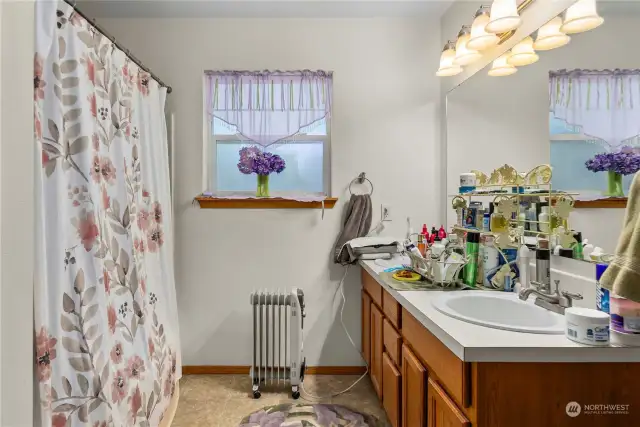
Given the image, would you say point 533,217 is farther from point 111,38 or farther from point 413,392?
point 111,38

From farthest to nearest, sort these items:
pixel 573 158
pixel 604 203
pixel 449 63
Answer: pixel 449 63 → pixel 573 158 → pixel 604 203

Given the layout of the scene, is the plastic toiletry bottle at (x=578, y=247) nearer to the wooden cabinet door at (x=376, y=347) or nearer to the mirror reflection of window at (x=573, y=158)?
the mirror reflection of window at (x=573, y=158)

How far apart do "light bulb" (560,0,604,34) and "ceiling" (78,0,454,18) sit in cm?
117

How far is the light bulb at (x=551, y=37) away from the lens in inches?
56.1

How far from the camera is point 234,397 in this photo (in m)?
2.27

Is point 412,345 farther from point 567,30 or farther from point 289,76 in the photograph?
point 289,76

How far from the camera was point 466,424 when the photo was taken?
1.03 metres

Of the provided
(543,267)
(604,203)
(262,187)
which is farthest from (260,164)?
(604,203)

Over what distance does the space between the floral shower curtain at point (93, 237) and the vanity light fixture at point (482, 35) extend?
67.1 inches

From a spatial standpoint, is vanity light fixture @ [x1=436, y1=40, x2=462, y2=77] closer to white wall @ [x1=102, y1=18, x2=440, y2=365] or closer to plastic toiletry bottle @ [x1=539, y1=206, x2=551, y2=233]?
white wall @ [x1=102, y1=18, x2=440, y2=365]

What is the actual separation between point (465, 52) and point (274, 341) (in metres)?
2.02

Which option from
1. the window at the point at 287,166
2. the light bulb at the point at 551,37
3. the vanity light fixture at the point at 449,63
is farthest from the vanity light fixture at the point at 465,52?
the window at the point at 287,166

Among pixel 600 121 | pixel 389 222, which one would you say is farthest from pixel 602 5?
pixel 389 222

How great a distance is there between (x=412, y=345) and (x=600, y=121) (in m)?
1.07
